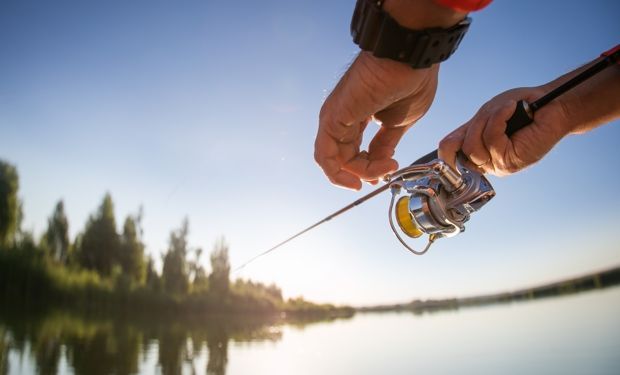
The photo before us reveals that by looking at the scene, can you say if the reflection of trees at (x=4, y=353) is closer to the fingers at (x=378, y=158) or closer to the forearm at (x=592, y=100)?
the fingers at (x=378, y=158)

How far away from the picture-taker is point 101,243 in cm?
3653

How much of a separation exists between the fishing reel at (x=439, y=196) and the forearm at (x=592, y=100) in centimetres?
54

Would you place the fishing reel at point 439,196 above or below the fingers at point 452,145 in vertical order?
below

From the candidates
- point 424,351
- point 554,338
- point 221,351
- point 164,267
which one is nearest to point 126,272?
Result: point 164,267

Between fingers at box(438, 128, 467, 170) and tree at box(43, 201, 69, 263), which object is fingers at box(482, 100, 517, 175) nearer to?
fingers at box(438, 128, 467, 170)

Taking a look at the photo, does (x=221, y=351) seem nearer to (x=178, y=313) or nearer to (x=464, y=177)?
(x=464, y=177)

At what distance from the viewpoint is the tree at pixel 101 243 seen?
35.8 metres

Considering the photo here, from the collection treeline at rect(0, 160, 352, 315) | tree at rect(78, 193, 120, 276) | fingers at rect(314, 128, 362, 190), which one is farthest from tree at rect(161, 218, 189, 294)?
fingers at rect(314, 128, 362, 190)

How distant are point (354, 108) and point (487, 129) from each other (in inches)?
28.6

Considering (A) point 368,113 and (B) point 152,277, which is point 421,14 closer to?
(A) point 368,113

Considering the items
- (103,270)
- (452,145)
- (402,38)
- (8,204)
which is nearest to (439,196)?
(452,145)

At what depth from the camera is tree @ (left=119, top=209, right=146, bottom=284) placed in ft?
121

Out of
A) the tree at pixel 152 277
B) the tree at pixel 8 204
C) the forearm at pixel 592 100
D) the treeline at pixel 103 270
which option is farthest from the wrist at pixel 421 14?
the tree at pixel 152 277

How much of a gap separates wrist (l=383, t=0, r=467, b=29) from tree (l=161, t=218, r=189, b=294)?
43965mm
